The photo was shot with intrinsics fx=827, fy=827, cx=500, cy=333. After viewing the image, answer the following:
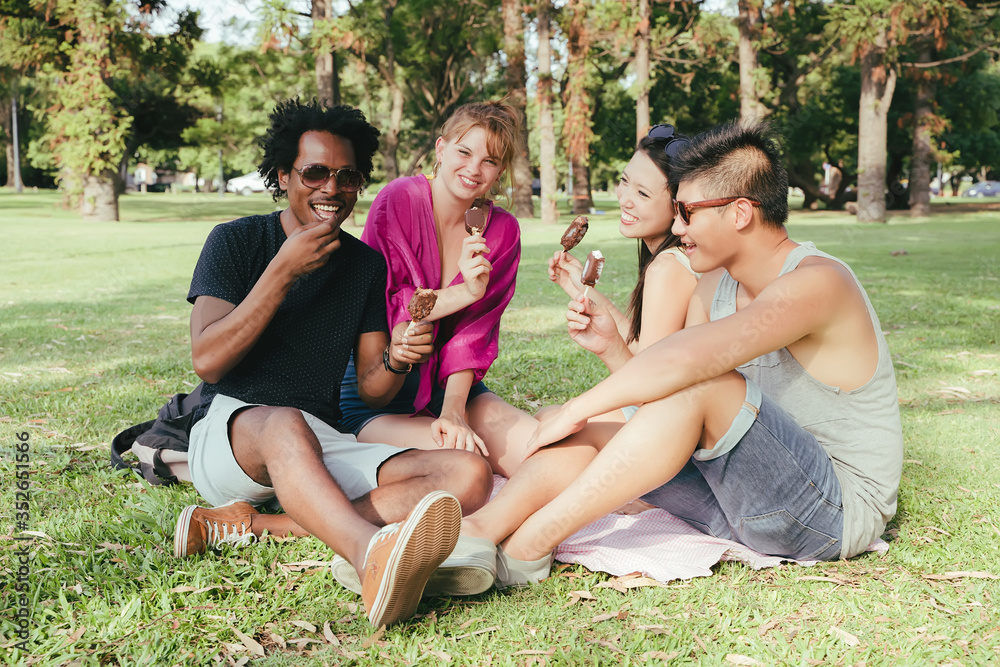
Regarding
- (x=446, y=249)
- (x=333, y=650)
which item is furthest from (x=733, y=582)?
(x=446, y=249)

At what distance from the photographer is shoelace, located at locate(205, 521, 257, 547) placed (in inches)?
124

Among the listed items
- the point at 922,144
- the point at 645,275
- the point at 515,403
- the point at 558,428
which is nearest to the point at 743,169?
the point at 645,275

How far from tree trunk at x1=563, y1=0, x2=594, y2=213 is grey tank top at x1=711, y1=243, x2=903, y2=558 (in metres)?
20.9

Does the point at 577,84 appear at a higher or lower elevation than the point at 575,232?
higher

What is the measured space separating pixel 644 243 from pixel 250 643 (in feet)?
8.15

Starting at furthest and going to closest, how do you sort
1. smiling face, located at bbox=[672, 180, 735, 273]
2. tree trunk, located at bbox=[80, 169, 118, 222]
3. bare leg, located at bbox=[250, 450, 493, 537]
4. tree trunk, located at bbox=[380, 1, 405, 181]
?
1. tree trunk, located at bbox=[380, 1, 405, 181]
2. tree trunk, located at bbox=[80, 169, 118, 222]
3. bare leg, located at bbox=[250, 450, 493, 537]
4. smiling face, located at bbox=[672, 180, 735, 273]

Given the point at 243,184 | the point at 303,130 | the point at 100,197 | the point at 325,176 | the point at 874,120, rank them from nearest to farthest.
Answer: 1. the point at 325,176
2. the point at 303,130
3. the point at 874,120
4. the point at 100,197
5. the point at 243,184

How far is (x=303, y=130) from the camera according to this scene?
3545mm

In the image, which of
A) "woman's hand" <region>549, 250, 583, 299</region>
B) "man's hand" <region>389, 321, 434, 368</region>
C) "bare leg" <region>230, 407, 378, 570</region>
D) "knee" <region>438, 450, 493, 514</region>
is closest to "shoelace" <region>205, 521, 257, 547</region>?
"bare leg" <region>230, 407, 378, 570</region>

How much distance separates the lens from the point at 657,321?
11.6ft

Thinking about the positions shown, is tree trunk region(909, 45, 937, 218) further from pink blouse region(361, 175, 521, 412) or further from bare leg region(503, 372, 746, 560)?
bare leg region(503, 372, 746, 560)

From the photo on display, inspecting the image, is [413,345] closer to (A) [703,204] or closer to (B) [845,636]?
(A) [703,204]

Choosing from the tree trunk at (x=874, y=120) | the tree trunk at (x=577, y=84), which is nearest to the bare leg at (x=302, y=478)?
the tree trunk at (x=577, y=84)

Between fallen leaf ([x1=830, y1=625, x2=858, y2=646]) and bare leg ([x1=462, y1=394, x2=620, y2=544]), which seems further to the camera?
bare leg ([x1=462, y1=394, x2=620, y2=544])
